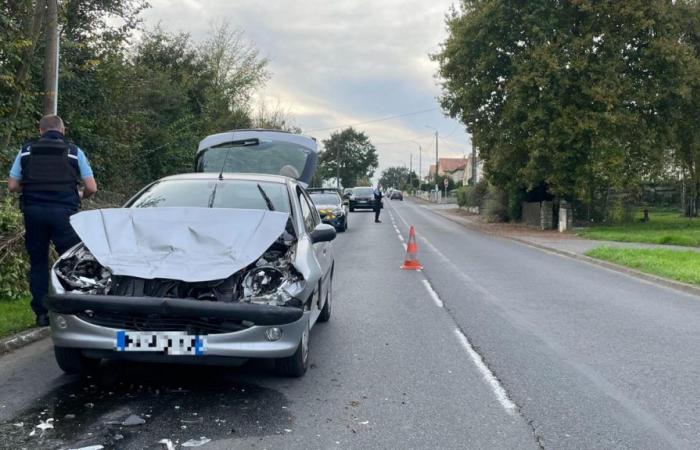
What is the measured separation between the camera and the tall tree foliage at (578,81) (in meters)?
23.6

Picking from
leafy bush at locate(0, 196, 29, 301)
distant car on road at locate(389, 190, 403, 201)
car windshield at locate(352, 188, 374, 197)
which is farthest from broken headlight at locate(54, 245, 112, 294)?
distant car on road at locate(389, 190, 403, 201)

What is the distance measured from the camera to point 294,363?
206 inches

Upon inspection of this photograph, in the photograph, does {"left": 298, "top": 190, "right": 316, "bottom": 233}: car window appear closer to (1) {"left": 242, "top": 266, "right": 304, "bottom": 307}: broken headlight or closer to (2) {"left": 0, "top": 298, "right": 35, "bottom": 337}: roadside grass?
(1) {"left": 242, "top": 266, "right": 304, "bottom": 307}: broken headlight

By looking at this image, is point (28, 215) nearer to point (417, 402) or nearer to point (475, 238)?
point (417, 402)

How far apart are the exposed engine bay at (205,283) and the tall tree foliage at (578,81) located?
20.4 meters

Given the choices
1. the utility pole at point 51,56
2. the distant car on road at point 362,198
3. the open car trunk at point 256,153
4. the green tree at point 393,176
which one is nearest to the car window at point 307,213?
the utility pole at point 51,56

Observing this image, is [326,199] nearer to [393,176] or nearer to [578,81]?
[578,81]

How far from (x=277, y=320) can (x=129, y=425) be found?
116cm

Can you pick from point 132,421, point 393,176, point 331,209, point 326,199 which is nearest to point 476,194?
point 326,199

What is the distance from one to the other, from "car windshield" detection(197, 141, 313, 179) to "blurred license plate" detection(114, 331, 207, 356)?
32.8 ft

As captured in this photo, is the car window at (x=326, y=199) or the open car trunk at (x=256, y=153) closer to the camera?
the open car trunk at (x=256, y=153)

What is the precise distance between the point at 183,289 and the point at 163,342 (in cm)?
39

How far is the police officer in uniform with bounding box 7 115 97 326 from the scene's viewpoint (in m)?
6.15

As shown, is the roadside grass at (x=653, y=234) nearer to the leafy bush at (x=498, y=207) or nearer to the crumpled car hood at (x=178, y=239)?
the leafy bush at (x=498, y=207)
